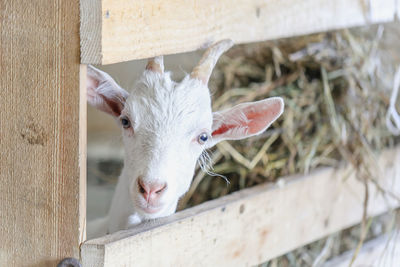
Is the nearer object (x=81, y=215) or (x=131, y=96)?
(x=81, y=215)

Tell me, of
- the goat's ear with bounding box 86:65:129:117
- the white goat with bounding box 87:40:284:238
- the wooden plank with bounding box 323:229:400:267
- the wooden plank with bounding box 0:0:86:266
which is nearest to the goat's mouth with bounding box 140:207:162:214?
the white goat with bounding box 87:40:284:238

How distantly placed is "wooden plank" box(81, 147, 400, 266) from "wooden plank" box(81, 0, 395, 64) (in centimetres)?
58

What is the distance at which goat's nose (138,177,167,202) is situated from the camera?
1.76 meters

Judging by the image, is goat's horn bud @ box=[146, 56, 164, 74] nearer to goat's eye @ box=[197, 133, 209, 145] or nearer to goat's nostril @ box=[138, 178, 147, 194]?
goat's eye @ box=[197, 133, 209, 145]

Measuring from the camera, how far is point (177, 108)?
6.46ft

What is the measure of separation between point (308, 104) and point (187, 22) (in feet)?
5.51

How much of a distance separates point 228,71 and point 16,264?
2.15m

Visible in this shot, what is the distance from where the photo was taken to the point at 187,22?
1.77 m

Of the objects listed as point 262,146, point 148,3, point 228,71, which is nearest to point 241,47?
point 228,71

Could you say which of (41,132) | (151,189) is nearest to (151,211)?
(151,189)

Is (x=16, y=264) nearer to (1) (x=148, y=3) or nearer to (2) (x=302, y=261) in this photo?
(1) (x=148, y=3)

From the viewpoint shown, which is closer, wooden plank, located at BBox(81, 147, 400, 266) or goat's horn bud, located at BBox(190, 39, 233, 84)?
wooden plank, located at BBox(81, 147, 400, 266)

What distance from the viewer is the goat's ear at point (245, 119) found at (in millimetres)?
2080

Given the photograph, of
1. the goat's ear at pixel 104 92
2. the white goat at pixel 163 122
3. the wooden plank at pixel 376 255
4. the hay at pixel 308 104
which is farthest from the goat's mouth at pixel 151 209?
the wooden plank at pixel 376 255
